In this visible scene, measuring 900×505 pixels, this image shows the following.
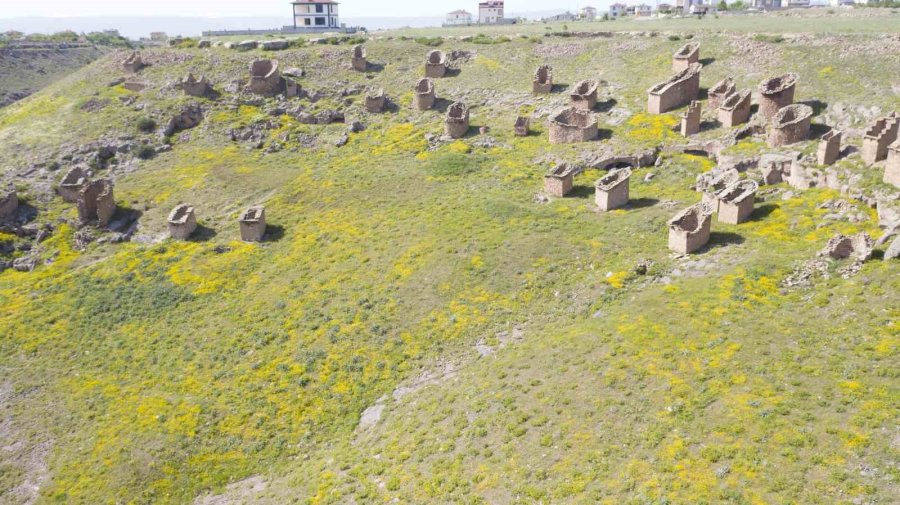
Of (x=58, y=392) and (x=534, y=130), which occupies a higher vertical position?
(x=534, y=130)

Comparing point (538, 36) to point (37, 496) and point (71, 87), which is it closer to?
point (71, 87)

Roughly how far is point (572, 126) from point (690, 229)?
19.8 m

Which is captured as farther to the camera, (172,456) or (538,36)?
(538,36)

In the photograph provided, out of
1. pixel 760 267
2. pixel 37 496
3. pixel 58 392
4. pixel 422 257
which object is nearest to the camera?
pixel 37 496

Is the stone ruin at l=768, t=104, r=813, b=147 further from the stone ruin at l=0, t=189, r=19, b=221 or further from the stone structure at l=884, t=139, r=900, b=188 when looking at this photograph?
the stone ruin at l=0, t=189, r=19, b=221

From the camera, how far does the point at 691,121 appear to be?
1917 inches

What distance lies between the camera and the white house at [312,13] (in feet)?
377

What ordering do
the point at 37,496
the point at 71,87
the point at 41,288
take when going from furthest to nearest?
1. the point at 71,87
2. the point at 41,288
3. the point at 37,496

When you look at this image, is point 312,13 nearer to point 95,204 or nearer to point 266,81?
point 266,81

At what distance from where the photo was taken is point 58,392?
3341cm

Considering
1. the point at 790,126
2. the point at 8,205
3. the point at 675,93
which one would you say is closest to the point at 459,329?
the point at 790,126

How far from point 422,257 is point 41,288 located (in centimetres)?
2749

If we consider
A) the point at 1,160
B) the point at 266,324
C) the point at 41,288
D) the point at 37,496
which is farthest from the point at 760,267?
the point at 1,160

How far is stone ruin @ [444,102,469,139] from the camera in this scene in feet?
190
